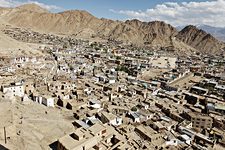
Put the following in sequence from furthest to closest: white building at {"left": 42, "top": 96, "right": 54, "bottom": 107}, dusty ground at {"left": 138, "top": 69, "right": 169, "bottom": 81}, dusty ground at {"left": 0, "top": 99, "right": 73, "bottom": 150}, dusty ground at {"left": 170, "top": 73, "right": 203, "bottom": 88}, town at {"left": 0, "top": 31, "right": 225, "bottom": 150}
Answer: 1. dusty ground at {"left": 138, "top": 69, "right": 169, "bottom": 81}
2. dusty ground at {"left": 170, "top": 73, "right": 203, "bottom": 88}
3. white building at {"left": 42, "top": 96, "right": 54, "bottom": 107}
4. town at {"left": 0, "top": 31, "right": 225, "bottom": 150}
5. dusty ground at {"left": 0, "top": 99, "right": 73, "bottom": 150}

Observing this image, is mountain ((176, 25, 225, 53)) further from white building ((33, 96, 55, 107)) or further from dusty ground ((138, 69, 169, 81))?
white building ((33, 96, 55, 107))

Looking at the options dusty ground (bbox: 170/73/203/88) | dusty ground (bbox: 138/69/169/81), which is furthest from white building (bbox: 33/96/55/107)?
dusty ground (bbox: 138/69/169/81)

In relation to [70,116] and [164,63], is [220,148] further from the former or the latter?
[164,63]

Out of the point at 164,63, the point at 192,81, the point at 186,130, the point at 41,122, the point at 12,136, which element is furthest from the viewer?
the point at 164,63

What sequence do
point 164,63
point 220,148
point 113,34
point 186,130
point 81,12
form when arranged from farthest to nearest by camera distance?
point 81,12
point 113,34
point 164,63
point 186,130
point 220,148

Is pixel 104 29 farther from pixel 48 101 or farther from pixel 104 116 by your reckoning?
pixel 104 116

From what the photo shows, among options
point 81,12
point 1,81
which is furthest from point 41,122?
point 81,12
